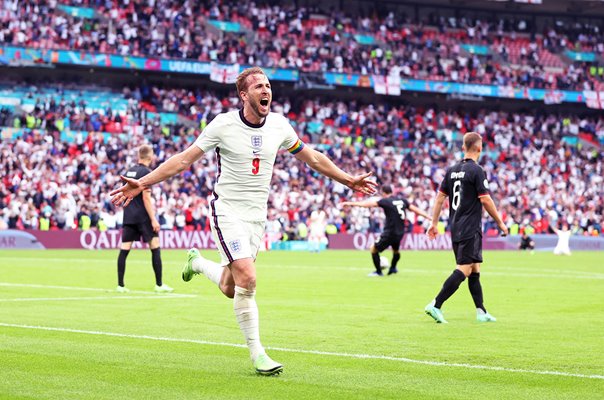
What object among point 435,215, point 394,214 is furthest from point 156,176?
point 394,214

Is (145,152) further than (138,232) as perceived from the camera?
No

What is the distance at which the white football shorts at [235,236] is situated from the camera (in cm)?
899

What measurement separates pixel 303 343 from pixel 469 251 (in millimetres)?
3403

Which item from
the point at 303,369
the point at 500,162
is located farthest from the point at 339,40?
the point at 303,369

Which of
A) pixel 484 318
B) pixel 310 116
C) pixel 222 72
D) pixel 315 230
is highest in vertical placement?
pixel 222 72

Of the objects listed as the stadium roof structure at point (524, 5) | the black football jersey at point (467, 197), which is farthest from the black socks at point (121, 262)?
the stadium roof structure at point (524, 5)

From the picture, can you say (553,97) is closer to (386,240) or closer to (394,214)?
(394,214)

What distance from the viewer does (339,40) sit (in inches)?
2490

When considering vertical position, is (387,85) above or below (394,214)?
above

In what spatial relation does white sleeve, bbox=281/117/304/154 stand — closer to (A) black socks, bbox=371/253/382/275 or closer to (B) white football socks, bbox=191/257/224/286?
(B) white football socks, bbox=191/257/224/286

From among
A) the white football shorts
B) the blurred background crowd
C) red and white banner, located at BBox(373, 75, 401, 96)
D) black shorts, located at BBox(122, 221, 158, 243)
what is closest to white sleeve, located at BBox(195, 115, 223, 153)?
the white football shorts

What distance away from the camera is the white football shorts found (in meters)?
8.99

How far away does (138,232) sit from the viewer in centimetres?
1870

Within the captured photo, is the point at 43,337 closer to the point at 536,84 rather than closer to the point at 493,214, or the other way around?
the point at 493,214
